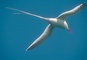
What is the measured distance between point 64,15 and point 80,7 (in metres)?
0.30

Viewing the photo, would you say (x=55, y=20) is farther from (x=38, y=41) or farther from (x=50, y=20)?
(x=38, y=41)

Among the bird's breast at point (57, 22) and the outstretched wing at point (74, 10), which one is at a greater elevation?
the bird's breast at point (57, 22)

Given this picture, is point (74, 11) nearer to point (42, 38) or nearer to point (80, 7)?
point (80, 7)

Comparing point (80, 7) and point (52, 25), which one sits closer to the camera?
point (80, 7)

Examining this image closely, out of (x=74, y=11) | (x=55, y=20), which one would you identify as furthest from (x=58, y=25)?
(x=74, y=11)

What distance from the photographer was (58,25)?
3535 millimetres

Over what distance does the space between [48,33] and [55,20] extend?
0.33 meters

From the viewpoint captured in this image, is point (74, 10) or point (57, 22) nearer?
point (74, 10)

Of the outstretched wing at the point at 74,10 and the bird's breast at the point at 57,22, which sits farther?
the bird's breast at the point at 57,22

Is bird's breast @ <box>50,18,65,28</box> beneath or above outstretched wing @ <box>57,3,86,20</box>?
above

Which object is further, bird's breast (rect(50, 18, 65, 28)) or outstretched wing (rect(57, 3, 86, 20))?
bird's breast (rect(50, 18, 65, 28))

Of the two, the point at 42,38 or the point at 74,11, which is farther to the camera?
the point at 42,38

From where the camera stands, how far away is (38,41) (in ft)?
12.1

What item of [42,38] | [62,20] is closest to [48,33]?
[42,38]
